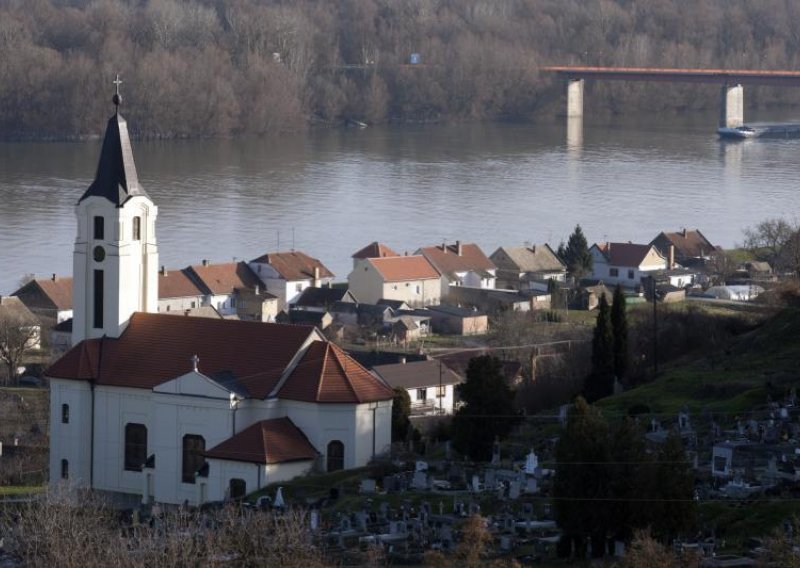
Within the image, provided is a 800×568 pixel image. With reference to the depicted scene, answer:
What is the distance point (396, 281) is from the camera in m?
29.6

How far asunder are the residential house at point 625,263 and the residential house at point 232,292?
5.89 m

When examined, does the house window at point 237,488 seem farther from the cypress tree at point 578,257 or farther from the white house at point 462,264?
the cypress tree at point 578,257

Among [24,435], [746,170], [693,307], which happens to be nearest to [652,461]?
[24,435]

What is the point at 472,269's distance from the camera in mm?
30922

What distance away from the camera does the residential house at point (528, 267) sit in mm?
31062

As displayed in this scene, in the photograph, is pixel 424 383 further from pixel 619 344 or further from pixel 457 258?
pixel 457 258

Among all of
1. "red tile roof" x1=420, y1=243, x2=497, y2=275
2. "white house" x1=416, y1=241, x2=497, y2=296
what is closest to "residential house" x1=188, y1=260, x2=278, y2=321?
"white house" x1=416, y1=241, x2=497, y2=296

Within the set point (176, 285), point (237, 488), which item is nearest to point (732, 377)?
point (237, 488)

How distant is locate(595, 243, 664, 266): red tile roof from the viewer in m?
32.0

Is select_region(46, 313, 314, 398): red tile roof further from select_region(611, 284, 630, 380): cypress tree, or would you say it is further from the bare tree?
the bare tree

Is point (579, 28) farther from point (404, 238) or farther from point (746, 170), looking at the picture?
point (404, 238)

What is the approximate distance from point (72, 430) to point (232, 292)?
1066 cm

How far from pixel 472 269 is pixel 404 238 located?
445cm

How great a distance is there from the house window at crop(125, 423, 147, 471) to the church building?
0.01 metres
